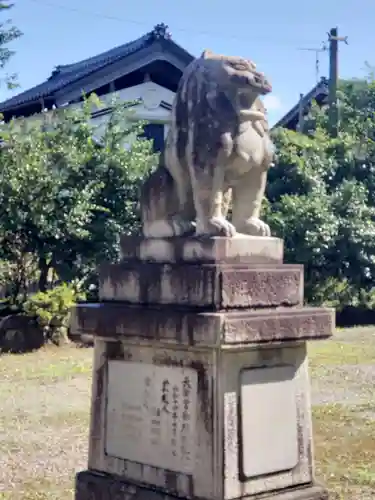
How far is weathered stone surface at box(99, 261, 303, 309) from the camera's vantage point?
14.4ft

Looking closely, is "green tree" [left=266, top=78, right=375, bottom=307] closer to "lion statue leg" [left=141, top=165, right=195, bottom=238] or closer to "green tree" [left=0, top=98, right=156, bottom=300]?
"green tree" [left=0, top=98, right=156, bottom=300]

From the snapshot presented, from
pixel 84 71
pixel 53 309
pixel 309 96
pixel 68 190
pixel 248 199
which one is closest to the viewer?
pixel 248 199

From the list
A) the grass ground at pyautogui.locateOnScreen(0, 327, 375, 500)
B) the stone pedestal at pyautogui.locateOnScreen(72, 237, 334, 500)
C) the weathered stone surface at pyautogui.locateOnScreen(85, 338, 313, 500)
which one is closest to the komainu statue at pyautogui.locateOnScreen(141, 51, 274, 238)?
the stone pedestal at pyautogui.locateOnScreen(72, 237, 334, 500)

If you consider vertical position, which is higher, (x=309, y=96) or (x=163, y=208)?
(x=309, y=96)

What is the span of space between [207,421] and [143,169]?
1128 centimetres

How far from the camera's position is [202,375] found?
4422mm

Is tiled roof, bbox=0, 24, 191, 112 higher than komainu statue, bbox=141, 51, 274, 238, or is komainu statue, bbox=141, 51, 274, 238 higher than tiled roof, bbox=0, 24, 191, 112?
tiled roof, bbox=0, 24, 191, 112

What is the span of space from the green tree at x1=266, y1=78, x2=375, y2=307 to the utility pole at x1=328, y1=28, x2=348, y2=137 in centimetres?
111

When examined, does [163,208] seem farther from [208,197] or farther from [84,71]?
[84,71]

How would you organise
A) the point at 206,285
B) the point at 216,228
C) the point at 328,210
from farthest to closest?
the point at 328,210 < the point at 216,228 < the point at 206,285

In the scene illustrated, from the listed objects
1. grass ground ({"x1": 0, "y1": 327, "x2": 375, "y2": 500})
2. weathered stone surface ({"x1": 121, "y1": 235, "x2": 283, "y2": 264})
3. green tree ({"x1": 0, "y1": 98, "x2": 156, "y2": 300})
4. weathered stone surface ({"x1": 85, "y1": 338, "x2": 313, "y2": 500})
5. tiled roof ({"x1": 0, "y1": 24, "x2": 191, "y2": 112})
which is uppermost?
tiled roof ({"x1": 0, "y1": 24, "x2": 191, "y2": 112})

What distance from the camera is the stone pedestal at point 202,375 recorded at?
4.36m

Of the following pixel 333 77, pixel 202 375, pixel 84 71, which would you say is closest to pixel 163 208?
pixel 202 375

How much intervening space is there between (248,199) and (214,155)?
41 centimetres
